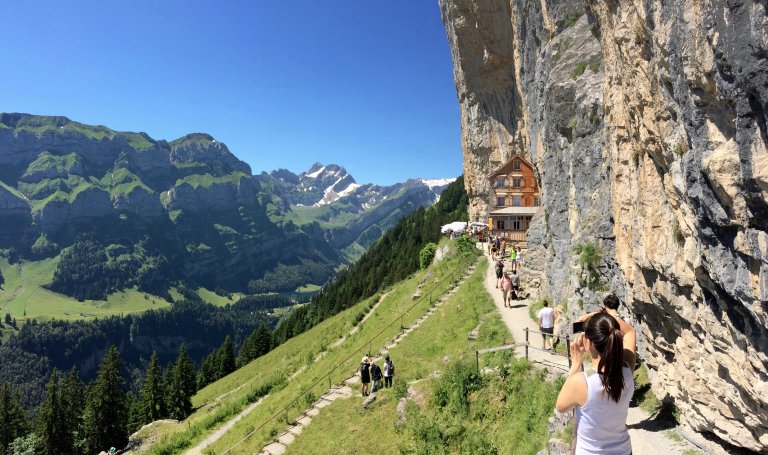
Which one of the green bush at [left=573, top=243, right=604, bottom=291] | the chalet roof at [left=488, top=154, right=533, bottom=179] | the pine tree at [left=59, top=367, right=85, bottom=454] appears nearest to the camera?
the green bush at [left=573, top=243, right=604, bottom=291]

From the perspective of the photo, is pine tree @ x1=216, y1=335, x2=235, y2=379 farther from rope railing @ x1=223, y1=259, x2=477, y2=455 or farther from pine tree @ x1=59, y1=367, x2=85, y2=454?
rope railing @ x1=223, y1=259, x2=477, y2=455

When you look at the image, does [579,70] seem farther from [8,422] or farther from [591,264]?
[8,422]

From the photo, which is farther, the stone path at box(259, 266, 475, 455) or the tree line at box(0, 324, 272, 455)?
the tree line at box(0, 324, 272, 455)

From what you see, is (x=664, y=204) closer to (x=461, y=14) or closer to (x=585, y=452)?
(x=585, y=452)

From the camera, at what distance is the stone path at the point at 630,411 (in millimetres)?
9469

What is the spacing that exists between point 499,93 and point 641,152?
57.2 m

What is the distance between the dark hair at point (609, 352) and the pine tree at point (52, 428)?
241 ft

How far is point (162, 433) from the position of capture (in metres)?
37.2

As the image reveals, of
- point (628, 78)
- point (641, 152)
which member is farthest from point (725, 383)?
point (628, 78)

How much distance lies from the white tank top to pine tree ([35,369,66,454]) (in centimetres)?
7277

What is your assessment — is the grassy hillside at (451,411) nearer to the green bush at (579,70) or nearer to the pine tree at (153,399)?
the green bush at (579,70)

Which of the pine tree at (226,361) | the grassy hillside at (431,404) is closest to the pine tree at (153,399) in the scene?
the pine tree at (226,361)

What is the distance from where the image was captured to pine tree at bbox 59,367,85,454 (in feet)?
191

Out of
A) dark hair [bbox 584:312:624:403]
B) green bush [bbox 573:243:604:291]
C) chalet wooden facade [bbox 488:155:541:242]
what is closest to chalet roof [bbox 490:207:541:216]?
chalet wooden facade [bbox 488:155:541:242]
